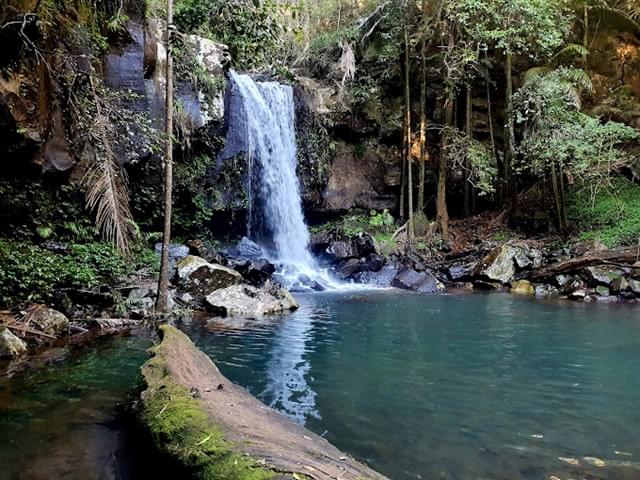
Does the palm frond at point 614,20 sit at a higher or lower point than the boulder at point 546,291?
higher

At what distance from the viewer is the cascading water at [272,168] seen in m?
15.8

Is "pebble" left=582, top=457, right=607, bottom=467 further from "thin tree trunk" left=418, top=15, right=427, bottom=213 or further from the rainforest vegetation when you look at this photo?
"thin tree trunk" left=418, top=15, right=427, bottom=213

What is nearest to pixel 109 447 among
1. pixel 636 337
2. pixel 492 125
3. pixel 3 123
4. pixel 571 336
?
pixel 3 123

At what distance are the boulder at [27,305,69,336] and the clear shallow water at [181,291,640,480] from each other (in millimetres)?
2021

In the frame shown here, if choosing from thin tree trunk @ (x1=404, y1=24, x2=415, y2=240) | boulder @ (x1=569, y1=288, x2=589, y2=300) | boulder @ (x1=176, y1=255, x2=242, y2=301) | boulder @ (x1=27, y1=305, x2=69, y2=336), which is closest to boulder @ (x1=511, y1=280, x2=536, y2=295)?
boulder @ (x1=569, y1=288, x2=589, y2=300)

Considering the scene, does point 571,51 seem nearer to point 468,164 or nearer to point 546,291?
point 468,164

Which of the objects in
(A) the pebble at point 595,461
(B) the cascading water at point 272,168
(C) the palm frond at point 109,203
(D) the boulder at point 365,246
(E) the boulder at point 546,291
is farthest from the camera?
(D) the boulder at point 365,246

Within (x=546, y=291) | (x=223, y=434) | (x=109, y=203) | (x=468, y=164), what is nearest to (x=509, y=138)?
(x=468, y=164)

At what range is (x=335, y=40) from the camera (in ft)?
64.2

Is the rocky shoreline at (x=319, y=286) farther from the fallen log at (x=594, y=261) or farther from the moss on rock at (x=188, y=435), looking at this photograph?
the moss on rock at (x=188, y=435)

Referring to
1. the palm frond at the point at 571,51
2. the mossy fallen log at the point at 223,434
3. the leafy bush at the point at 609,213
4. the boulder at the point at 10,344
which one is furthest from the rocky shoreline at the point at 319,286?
the palm frond at the point at 571,51

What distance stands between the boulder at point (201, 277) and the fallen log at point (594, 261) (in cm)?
894

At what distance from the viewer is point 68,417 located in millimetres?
4406

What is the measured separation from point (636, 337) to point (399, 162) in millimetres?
13030
